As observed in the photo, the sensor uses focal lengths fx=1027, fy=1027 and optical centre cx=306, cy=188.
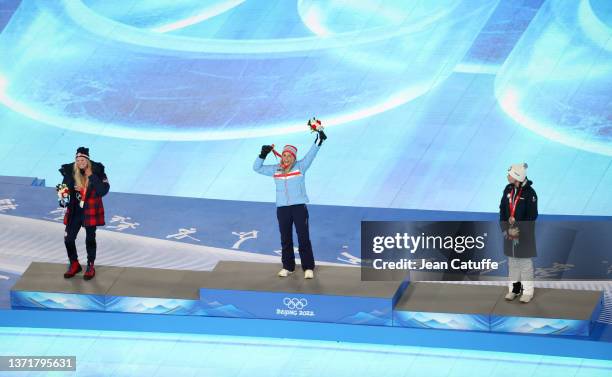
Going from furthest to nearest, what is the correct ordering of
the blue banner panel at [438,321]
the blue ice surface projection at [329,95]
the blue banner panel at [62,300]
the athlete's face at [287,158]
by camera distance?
1. the blue ice surface projection at [329,95]
2. the blue banner panel at [62,300]
3. the athlete's face at [287,158]
4. the blue banner panel at [438,321]

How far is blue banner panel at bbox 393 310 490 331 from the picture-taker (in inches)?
325

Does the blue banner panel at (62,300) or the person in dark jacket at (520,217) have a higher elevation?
the person in dark jacket at (520,217)

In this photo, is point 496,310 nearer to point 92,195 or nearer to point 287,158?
point 287,158

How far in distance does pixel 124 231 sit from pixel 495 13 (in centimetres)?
636

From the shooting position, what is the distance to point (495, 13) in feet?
47.9

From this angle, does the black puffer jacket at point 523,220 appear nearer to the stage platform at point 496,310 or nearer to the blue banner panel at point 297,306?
the stage platform at point 496,310

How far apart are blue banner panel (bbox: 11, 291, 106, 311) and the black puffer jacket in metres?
3.45

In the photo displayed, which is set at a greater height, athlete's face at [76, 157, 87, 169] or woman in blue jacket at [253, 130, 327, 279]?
athlete's face at [76, 157, 87, 169]

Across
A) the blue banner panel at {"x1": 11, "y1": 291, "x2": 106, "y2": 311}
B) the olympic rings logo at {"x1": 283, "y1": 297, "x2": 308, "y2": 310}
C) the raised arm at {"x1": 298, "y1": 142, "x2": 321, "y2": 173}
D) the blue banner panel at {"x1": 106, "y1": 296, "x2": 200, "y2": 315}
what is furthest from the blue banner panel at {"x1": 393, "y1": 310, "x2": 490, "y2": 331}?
the blue banner panel at {"x1": 11, "y1": 291, "x2": 106, "y2": 311}

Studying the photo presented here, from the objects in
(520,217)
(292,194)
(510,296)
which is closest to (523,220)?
(520,217)

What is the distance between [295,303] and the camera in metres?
8.46

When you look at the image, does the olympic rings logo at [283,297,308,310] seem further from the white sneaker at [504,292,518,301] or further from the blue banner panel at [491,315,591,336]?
the white sneaker at [504,292,518,301]

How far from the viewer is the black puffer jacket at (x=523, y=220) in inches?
317
